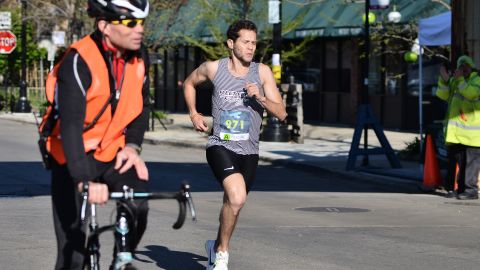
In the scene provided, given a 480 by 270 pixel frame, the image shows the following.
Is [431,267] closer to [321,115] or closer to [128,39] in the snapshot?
[128,39]

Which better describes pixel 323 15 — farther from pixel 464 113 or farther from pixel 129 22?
pixel 129 22

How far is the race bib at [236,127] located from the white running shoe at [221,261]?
2.74 ft

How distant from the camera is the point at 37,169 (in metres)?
19.1

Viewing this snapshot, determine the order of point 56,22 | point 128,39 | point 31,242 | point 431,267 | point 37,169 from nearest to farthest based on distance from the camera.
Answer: point 128,39, point 431,267, point 31,242, point 37,169, point 56,22

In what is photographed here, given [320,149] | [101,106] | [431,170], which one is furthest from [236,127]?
[320,149]

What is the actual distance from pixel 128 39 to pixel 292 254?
472 cm

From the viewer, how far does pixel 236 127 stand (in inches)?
345

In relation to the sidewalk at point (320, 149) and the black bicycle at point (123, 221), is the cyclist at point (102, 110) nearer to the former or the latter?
the black bicycle at point (123, 221)

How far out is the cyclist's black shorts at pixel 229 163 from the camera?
28.5ft

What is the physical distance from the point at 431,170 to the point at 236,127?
8.71m

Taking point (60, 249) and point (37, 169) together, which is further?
point (37, 169)

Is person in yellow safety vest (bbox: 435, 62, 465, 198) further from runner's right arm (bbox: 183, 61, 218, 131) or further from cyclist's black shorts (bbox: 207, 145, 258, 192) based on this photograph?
cyclist's black shorts (bbox: 207, 145, 258, 192)

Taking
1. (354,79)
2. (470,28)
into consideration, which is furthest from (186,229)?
(354,79)

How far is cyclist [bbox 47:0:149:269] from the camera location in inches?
230
